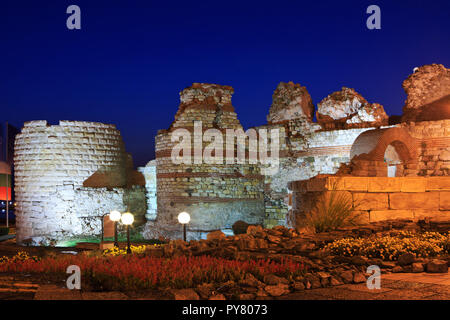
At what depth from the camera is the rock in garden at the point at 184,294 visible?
424 cm

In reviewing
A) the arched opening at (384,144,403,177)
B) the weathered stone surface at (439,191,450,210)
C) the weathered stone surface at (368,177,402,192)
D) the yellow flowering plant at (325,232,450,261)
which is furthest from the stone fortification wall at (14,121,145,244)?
the yellow flowering plant at (325,232,450,261)

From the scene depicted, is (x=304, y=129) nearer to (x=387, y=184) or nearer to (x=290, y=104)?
(x=290, y=104)

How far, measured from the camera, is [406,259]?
5.76 m

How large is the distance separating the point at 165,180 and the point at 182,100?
3.23 meters

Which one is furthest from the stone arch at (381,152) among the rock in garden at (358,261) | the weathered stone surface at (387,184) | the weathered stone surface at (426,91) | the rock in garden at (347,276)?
the rock in garden at (347,276)

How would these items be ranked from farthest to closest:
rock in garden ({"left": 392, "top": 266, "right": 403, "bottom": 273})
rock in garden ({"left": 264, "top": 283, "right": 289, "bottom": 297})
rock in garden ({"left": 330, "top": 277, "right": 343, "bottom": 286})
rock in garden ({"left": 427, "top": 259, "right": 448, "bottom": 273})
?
rock in garden ({"left": 392, "top": 266, "right": 403, "bottom": 273}) < rock in garden ({"left": 427, "top": 259, "right": 448, "bottom": 273}) < rock in garden ({"left": 330, "top": 277, "right": 343, "bottom": 286}) < rock in garden ({"left": 264, "top": 283, "right": 289, "bottom": 297})

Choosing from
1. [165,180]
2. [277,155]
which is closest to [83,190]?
[165,180]

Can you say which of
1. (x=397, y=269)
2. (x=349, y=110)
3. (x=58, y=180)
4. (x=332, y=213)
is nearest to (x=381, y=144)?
(x=332, y=213)

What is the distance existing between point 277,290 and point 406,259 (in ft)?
7.01

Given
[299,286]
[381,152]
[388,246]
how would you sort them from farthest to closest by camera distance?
[381,152] < [388,246] < [299,286]

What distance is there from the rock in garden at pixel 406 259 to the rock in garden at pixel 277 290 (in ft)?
6.39

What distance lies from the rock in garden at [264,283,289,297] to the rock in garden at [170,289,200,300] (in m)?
0.72

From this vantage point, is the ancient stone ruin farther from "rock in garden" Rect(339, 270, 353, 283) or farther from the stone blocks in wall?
"rock in garden" Rect(339, 270, 353, 283)

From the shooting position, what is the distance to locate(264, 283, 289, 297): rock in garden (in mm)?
4508
